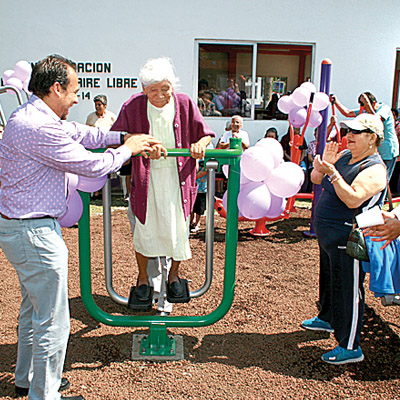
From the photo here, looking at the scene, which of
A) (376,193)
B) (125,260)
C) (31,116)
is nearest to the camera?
(31,116)

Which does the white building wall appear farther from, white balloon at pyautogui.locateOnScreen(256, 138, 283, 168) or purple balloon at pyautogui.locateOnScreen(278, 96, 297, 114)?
white balloon at pyautogui.locateOnScreen(256, 138, 283, 168)

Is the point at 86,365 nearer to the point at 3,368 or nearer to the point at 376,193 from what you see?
the point at 3,368

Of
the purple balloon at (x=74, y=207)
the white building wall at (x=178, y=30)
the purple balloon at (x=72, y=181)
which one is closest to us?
the purple balloon at (x=72, y=181)

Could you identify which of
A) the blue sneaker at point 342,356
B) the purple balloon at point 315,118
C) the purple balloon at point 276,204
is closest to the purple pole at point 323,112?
the purple balloon at point 315,118

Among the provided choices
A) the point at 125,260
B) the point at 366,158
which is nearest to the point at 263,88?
the point at 125,260

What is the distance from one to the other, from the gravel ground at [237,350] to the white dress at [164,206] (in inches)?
30.9

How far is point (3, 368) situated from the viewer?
2.95 metres

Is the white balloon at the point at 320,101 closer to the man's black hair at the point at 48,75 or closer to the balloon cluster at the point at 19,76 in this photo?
the man's black hair at the point at 48,75

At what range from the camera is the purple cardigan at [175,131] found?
289cm

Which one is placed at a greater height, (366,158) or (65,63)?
(65,63)

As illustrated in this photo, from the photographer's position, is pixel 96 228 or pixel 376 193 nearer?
pixel 376 193

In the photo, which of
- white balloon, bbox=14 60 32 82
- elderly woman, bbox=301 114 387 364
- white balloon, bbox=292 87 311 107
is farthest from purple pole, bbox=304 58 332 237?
white balloon, bbox=14 60 32 82

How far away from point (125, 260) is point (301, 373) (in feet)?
8.66

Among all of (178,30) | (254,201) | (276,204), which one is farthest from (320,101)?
(178,30)
